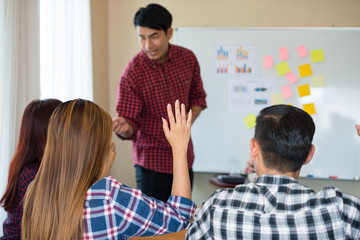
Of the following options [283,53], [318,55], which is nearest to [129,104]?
[283,53]

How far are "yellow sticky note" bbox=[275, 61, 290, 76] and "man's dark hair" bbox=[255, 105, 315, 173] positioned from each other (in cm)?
226

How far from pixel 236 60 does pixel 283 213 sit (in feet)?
8.08

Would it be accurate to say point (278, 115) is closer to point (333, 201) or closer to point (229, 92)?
A: point (333, 201)

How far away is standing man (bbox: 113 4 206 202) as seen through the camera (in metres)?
2.21

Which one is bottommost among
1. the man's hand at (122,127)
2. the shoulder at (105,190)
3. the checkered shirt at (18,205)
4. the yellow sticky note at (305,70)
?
the checkered shirt at (18,205)

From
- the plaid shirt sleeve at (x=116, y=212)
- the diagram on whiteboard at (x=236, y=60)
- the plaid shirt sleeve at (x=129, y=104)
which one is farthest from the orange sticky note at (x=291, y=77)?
the plaid shirt sleeve at (x=116, y=212)

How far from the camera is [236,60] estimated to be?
3320 mm

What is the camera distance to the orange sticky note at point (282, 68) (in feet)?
10.8

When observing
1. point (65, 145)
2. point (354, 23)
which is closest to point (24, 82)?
point (65, 145)

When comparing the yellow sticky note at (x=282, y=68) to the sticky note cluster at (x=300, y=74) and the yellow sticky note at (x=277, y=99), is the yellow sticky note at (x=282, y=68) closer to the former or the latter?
the sticky note cluster at (x=300, y=74)

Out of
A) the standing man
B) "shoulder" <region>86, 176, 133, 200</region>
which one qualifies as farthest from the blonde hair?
the standing man

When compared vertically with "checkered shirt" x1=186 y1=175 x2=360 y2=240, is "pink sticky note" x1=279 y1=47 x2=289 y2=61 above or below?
above

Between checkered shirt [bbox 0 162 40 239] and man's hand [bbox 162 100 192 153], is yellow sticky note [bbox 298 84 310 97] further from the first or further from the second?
checkered shirt [bbox 0 162 40 239]

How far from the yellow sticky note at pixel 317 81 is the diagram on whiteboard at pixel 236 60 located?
51 centimetres
